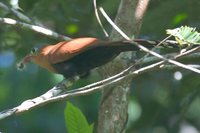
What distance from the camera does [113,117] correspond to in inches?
133

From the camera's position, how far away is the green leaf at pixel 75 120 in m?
2.76

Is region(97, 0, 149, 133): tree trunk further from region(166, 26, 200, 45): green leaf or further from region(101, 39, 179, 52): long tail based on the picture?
region(166, 26, 200, 45): green leaf

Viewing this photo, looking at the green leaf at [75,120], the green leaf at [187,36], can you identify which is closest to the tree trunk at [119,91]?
the green leaf at [75,120]

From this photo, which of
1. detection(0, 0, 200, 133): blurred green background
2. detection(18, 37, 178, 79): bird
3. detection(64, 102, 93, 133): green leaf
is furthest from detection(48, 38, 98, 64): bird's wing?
detection(64, 102, 93, 133): green leaf

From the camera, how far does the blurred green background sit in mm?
4637

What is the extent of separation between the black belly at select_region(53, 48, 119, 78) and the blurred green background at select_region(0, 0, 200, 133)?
379 millimetres

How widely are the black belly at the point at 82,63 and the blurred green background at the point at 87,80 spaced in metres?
0.38

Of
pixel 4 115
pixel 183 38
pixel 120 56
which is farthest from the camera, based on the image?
pixel 120 56

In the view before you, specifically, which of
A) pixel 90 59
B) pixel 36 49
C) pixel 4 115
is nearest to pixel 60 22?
pixel 36 49

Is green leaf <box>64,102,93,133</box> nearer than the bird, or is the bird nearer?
green leaf <box>64,102,93,133</box>

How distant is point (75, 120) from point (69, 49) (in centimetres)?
134

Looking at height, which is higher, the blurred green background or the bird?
the bird

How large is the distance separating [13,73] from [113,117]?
1696mm

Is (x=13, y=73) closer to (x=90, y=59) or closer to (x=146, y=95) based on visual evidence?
(x=90, y=59)
